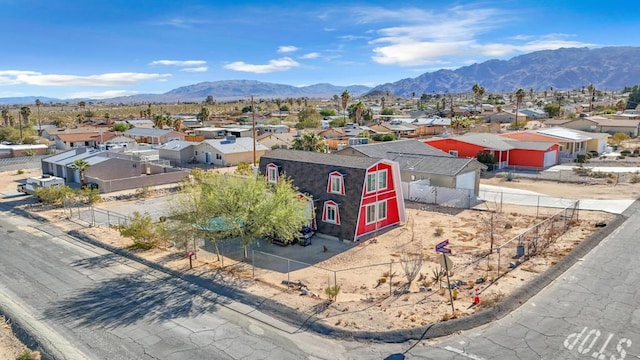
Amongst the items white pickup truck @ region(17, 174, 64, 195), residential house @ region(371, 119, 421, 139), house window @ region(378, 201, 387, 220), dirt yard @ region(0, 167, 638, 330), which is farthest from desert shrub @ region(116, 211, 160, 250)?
residential house @ region(371, 119, 421, 139)

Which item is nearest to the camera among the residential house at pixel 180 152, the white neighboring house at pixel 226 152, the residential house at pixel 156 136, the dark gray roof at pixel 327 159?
the dark gray roof at pixel 327 159

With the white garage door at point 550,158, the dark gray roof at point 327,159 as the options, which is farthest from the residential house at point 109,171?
the white garage door at point 550,158

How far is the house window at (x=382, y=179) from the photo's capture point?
30797 millimetres

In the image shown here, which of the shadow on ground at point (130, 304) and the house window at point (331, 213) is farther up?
the house window at point (331, 213)

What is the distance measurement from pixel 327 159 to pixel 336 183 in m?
2.67

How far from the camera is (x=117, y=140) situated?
7869cm

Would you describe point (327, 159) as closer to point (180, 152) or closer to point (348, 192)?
point (348, 192)

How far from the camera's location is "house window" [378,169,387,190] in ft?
101

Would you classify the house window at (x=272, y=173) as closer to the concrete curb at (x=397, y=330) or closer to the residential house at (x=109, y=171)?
the concrete curb at (x=397, y=330)

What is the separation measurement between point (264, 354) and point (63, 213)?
29.1 metres

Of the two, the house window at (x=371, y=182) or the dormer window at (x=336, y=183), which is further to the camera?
the dormer window at (x=336, y=183)

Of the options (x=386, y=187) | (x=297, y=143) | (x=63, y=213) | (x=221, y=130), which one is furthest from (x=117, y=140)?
(x=386, y=187)

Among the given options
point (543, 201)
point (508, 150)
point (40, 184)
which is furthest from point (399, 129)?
point (40, 184)

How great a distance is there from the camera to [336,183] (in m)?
30.3
